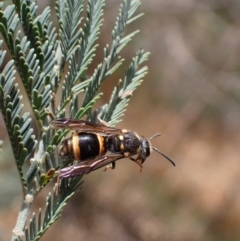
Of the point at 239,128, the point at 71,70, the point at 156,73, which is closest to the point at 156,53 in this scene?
the point at 156,73

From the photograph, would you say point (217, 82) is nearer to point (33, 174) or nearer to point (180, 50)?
point (180, 50)

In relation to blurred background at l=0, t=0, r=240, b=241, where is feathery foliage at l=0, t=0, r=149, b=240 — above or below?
above

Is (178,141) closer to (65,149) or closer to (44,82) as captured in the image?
(65,149)

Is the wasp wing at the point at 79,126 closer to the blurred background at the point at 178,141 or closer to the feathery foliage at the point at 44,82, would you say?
the feathery foliage at the point at 44,82

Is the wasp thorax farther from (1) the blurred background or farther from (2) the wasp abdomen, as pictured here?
(1) the blurred background

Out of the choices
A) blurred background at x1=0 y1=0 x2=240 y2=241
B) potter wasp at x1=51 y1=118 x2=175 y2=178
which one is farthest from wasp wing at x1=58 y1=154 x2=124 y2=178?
blurred background at x1=0 y1=0 x2=240 y2=241

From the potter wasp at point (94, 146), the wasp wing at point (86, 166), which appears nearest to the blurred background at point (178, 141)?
the potter wasp at point (94, 146)

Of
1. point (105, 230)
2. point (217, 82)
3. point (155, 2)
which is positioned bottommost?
point (105, 230)
